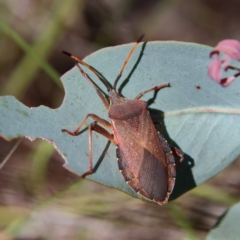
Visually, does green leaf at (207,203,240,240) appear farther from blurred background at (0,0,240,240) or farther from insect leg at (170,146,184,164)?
blurred background at (0,0,240,240)

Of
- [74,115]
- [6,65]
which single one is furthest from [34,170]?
[74,115]

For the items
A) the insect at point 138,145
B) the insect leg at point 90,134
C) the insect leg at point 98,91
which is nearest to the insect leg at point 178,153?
the insect at point 138,145

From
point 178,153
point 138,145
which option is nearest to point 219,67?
point 178,153

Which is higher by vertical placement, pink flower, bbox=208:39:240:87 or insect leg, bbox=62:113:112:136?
pink flower, bbox=208:39:240:87

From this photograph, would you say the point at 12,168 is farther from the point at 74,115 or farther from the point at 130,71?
the point at 130,71

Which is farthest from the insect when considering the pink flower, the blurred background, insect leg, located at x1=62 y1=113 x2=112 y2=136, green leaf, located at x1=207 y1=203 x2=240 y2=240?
the blurred background

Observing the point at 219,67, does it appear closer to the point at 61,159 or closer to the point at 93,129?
the point at 93,129
